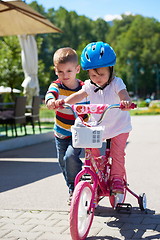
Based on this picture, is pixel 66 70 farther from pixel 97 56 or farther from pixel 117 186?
pixel 117 186

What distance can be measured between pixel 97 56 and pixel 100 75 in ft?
0.69

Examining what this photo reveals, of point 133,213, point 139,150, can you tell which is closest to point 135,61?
point 139,150

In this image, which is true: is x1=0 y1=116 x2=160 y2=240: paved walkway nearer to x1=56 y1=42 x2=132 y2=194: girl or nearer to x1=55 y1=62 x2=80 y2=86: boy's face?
x1=56 y1=42 x2=132 y2=194: girl

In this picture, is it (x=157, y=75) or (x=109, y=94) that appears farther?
(x=157, y=75)

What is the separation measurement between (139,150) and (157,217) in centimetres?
511

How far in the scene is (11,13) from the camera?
10586 millimetres

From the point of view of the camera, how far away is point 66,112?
15.4 ft

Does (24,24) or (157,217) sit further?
(24,24)

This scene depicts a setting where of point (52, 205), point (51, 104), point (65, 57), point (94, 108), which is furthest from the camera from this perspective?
point (52, 205)

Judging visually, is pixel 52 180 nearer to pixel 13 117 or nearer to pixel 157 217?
pixel 157 217

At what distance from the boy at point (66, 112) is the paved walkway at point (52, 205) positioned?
1.44 feet

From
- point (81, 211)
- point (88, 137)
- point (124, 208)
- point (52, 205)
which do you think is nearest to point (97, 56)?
point (88, 137)

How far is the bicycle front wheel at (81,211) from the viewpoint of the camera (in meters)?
3.47

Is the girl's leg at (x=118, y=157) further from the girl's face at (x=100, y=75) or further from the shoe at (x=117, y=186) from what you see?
the girl's face at (x=100, y=75)
